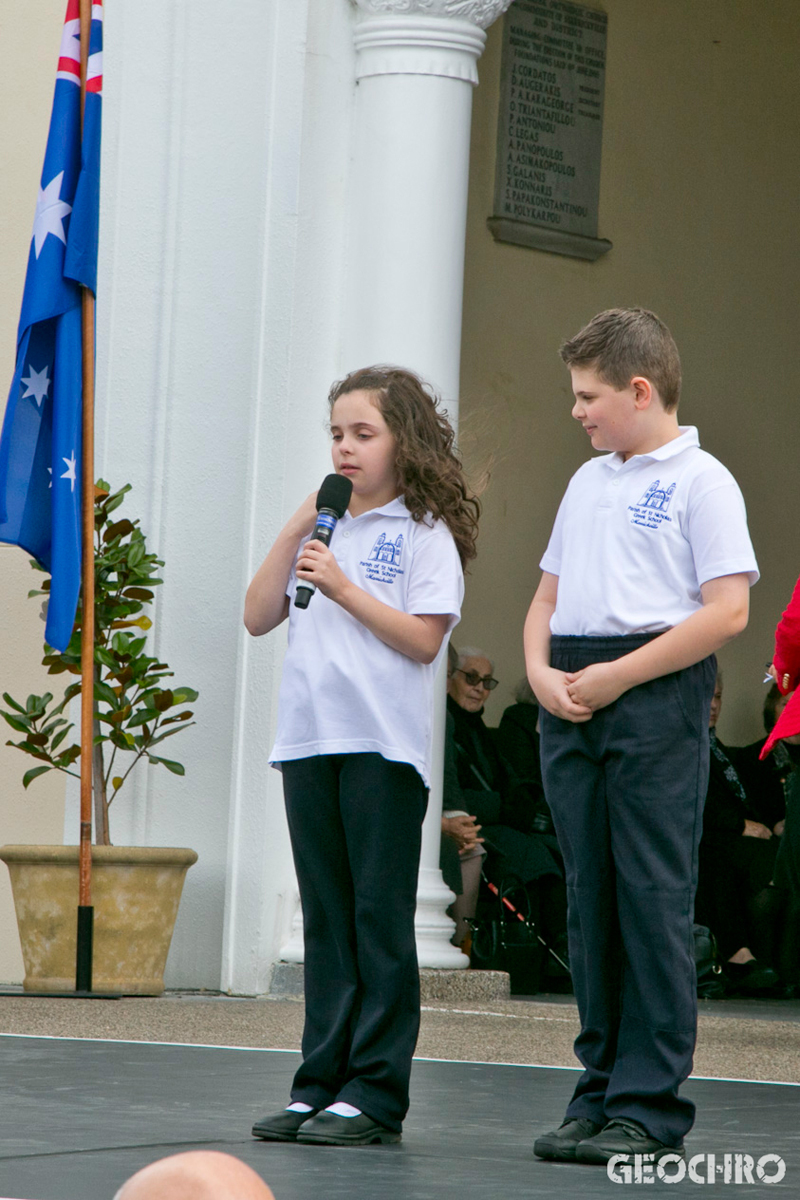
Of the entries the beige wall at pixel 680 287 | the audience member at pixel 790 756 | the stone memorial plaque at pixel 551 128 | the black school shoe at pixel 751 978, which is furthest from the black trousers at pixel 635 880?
the stone memorial plaque at pixel 551 128

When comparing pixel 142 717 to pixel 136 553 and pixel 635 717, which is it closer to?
pixel 136 553

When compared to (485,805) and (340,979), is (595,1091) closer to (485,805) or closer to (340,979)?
(340,979)

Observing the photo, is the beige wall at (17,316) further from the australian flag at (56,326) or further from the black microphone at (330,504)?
the black microphone at (330,504)

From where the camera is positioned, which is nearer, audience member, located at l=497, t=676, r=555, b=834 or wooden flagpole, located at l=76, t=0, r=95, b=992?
wooden flagpole, located at l=76, t=0, r=95, b=992

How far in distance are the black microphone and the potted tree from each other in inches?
129

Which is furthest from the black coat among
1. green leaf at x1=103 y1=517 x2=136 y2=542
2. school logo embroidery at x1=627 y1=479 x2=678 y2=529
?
school logo embroidery at x1=627 y1=479 x2=678 y2=529

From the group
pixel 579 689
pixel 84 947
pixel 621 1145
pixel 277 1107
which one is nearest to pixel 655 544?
pixel 579 689

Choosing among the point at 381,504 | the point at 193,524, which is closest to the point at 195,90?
the point at 193,524

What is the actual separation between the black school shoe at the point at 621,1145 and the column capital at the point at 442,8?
4831 millimetres

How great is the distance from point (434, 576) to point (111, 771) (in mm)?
3830

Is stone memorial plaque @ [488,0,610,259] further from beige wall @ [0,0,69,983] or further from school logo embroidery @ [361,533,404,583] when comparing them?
school logo embroidery @ [361,533,404,583]

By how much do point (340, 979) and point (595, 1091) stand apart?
49cm

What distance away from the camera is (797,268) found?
36.9 ft

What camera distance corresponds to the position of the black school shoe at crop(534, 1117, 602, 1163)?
10.1ft
